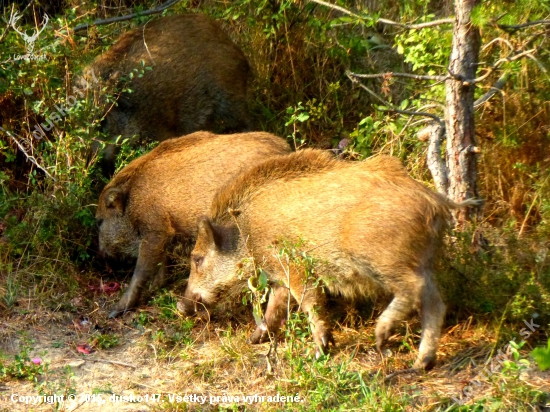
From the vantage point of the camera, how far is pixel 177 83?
830 centimetres

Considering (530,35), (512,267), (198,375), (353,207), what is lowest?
(198,375)

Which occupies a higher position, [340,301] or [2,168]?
[2,168]

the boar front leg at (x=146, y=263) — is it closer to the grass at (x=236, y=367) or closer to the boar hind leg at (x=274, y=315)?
the grass at (x=236, y=367)

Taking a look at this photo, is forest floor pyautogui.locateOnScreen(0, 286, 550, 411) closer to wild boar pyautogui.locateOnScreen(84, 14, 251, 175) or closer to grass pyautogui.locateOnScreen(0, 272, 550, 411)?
grass pyautogui.locateOnScreen(0, 272, 550, 411)

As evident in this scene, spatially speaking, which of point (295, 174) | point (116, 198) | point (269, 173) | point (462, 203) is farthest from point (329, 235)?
point (116, 198)

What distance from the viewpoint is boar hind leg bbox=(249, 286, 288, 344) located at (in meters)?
5.87

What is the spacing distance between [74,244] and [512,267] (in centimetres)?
352

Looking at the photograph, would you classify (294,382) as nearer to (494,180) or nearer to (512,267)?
(512,267)

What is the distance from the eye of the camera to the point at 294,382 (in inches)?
198

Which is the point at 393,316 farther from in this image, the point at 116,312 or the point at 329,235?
the point at 116,312

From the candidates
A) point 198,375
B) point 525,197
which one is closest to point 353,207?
point 198,375

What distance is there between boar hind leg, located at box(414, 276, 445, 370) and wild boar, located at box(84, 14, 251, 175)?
145 inches

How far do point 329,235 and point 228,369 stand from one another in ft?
3.64

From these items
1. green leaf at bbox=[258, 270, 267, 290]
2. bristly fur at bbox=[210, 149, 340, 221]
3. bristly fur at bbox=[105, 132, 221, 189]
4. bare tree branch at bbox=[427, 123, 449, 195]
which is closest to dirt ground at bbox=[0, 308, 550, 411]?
green leaf at bbox=[258, 270, 267, 290]
